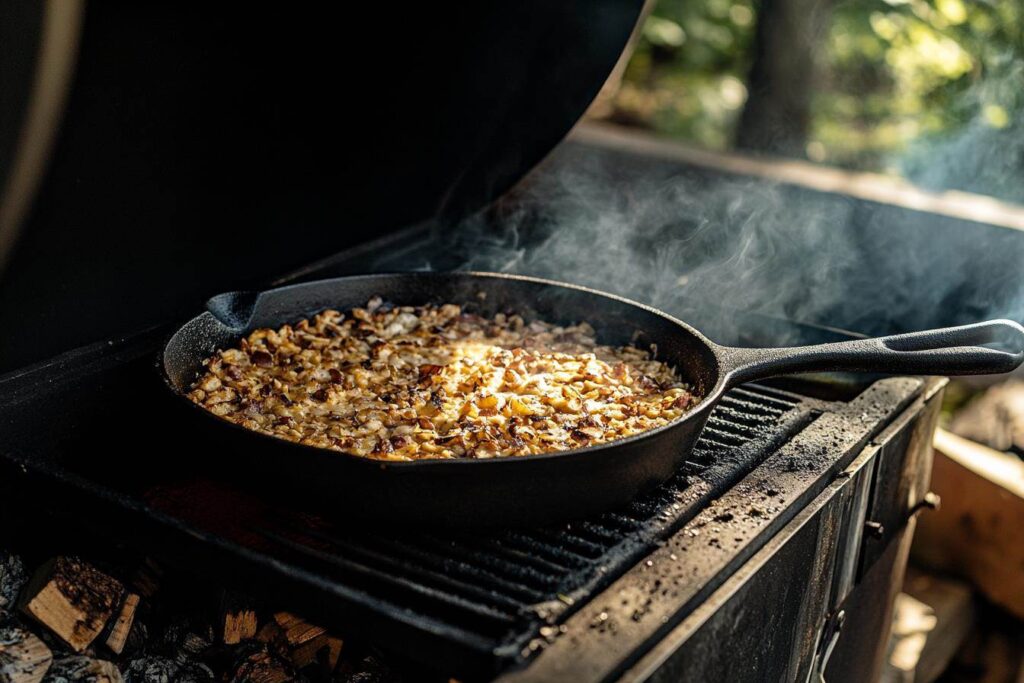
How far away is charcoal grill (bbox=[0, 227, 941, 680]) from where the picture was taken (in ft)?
5.09

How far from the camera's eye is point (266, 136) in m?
2.62

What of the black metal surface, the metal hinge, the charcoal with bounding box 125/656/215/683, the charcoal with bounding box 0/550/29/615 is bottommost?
the charcoal with bounding box 125/656/215/683

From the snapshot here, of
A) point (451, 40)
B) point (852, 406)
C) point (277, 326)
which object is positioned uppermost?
point (451, 40)

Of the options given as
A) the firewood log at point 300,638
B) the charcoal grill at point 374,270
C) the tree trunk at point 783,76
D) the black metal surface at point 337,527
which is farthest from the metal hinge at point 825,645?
the tree trunk at point 783,76

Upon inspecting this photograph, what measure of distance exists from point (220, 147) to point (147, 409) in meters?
0.64

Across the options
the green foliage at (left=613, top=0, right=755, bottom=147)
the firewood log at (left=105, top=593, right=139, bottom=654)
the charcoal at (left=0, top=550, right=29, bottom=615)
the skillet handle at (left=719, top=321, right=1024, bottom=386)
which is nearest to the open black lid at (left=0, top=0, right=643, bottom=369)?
the charcoal at (left=0, top=550, right=29, bottom=615)

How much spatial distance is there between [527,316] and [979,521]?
1884mm

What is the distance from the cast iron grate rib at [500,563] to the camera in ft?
5.15

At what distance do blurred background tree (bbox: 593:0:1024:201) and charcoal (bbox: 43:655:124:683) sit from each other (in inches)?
160

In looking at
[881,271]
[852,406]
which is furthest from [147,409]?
[881,271]

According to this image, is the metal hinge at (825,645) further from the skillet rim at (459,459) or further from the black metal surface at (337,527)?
the skillet rim at (459,459)

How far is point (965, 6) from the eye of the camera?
5.71 metres

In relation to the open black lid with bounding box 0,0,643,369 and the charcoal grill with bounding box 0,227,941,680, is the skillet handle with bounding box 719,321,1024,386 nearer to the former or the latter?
the charcoal grill with bounding box 0,227,941,680

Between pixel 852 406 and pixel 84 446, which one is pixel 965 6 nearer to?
pixel 852 406
